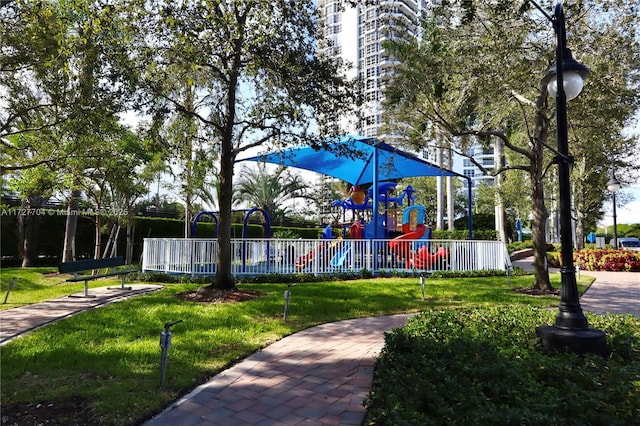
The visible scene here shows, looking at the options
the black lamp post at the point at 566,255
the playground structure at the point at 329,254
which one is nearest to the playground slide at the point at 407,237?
the playground structure at the point at 329,254

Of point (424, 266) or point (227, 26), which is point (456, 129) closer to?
point (424, 266)

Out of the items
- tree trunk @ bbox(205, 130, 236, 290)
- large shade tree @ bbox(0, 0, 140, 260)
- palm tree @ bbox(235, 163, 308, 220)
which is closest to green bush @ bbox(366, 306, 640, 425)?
tree trunk @ bbox(205, 130, 236, 290)

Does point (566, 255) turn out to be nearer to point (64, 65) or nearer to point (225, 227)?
point (225, 227)

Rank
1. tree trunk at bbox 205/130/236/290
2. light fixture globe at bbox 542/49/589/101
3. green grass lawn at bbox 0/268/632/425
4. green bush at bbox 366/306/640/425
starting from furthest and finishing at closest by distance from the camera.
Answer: tree trunk at bbox 205/130/236/290 < light fixture globe at bbox 542/49/589/101 < green grass lawn at bbox 0/268/632/425 < green bush at bbox 366/306/640/425

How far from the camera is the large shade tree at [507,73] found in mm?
9595

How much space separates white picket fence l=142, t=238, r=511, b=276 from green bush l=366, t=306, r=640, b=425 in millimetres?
8658

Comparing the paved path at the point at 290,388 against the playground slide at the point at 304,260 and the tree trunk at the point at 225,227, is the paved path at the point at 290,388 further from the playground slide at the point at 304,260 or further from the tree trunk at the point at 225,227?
the playground slide at the point at 304,260

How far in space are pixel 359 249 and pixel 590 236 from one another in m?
56.5

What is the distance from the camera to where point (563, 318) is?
504 cm

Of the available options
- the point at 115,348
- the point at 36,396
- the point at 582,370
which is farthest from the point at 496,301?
the point at 36,396

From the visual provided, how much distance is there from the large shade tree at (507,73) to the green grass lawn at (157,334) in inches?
170

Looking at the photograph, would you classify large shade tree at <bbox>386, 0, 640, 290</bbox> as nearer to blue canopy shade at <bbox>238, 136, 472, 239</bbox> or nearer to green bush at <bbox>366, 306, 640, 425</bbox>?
blue canopy shade at <bbox>238, 136, 472, 239</bbox>

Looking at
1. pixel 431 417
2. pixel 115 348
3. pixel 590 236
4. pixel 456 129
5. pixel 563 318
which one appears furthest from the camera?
pixel 590 236

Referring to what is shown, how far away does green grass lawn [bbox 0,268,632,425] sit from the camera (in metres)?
4.11
